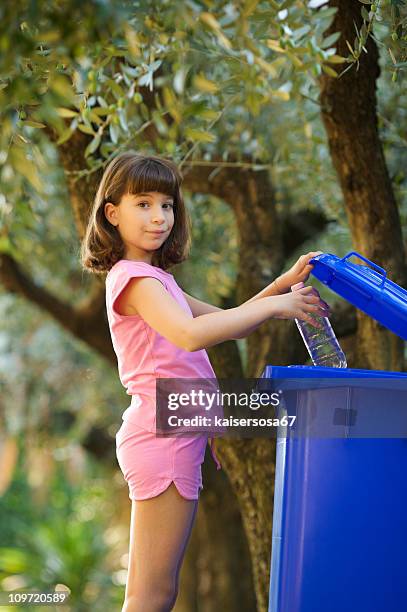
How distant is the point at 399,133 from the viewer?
384cm

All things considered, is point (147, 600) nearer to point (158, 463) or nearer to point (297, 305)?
point (158, 463)

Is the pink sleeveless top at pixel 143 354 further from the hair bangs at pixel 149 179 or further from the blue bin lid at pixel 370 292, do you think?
the blue bin lid at pixel 370 292

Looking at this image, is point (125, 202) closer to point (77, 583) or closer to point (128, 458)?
point (128, 458)

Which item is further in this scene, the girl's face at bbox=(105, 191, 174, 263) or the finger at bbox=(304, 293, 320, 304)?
the girl's face at bbox=(105, 191, 174, 263)

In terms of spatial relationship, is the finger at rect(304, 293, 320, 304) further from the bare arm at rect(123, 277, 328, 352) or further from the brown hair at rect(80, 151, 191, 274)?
the brown hair at rect(80, 151, 191, 274)

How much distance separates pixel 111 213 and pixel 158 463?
66cm

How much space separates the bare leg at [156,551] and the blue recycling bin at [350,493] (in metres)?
0.25

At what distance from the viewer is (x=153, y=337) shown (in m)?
2.16

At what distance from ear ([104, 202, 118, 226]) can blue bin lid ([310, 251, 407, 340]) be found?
0.55 m

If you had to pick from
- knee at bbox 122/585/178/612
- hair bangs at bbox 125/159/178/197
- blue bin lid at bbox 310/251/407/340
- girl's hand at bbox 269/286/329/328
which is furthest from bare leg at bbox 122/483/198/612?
hair bangs at bbox 125/159/178/197

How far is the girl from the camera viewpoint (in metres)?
2.03

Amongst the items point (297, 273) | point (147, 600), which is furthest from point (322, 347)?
point (147, 600)

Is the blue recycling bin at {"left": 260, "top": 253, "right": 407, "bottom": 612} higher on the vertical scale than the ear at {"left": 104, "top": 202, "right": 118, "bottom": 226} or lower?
lower

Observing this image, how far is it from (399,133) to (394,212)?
68 centimetres
